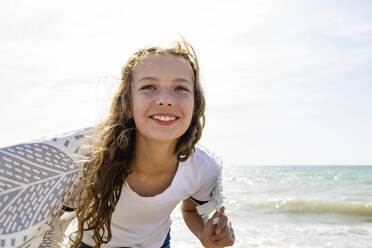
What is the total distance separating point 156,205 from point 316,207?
8.93m

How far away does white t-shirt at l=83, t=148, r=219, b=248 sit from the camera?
259cm

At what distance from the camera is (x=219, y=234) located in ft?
7.93

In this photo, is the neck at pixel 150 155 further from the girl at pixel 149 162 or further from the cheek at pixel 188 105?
the cheek at pixel 188 105

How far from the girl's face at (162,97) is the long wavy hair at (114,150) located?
88mm

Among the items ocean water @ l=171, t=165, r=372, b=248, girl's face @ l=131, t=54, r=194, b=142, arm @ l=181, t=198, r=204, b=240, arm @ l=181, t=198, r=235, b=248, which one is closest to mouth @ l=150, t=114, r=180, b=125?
girl's face @ l=131, t=54, r=194, b=142

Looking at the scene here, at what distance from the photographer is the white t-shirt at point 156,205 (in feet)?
8.50

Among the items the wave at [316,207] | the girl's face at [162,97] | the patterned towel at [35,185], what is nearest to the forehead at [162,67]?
the girl's face at [162,97]

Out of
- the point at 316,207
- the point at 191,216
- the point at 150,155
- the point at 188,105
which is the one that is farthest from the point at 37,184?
the point at 316,207

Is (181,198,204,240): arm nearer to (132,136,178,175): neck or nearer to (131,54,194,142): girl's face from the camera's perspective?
(132,136,178,175): neck

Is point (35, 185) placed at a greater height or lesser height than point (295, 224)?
greater

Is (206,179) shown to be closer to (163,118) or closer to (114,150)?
(163,118)

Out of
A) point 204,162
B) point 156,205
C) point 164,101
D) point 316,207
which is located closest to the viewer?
point 164,101

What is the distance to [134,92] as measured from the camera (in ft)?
8.32

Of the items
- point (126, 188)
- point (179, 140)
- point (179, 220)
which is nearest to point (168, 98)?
point (179, 140)
